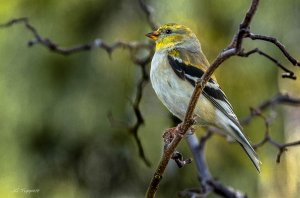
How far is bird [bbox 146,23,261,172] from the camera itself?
9.31 feet

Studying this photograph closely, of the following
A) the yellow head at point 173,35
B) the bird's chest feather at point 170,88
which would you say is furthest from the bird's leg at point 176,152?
the yellow head at point 173,35

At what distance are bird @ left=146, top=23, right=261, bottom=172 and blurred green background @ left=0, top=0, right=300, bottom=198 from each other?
766mm

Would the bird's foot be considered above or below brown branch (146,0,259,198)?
below

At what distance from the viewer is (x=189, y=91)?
288 cm

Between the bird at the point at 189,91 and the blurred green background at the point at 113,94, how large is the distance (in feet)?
2.51

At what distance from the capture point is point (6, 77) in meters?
3.55

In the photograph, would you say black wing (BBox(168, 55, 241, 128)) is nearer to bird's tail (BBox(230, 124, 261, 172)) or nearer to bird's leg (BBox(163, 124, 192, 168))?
bird's tail (BBox(230, 124, 261, 172))

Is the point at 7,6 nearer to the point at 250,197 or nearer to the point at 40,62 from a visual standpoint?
the point at 40,62

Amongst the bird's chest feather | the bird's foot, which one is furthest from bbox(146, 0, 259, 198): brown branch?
the bird's chest feather

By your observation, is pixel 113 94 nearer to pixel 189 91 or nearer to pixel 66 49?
pixel 66 49

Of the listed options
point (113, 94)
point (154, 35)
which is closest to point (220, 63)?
point (154, 35)

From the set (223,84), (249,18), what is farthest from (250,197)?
(249,18)

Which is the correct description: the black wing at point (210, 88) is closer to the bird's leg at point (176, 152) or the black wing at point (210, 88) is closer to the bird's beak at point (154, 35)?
the bird's beak at point (154, 35)

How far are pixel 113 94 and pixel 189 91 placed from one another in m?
1.10
